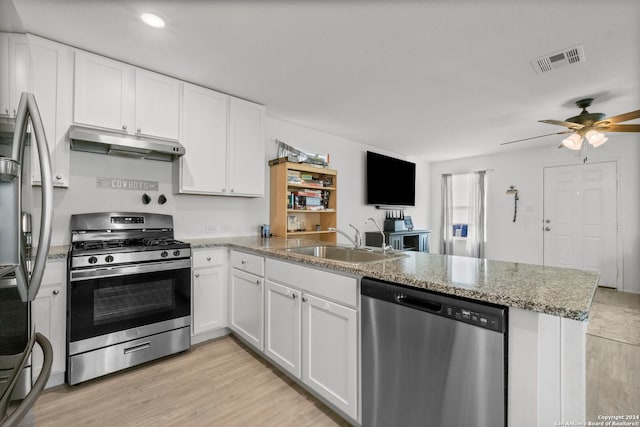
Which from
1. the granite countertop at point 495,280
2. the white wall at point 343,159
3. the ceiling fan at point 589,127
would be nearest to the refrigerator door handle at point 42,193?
the granite countertop at point 495,280

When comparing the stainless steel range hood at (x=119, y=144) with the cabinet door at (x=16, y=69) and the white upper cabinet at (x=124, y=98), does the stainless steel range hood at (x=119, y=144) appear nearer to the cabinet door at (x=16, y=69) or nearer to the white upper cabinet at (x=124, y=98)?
the white upper cabinet at (x=124, y=98)

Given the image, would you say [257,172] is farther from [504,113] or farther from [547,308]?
[504,113]

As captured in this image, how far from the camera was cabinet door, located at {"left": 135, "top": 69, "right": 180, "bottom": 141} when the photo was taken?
2410 millimetres

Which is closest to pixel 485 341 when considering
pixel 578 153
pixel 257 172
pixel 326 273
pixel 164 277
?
pixel 326 273

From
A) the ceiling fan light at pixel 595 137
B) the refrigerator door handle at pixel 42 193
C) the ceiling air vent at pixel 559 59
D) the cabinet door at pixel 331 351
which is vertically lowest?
the cabinet door at pixel 331 351

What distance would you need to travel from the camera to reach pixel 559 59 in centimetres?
224

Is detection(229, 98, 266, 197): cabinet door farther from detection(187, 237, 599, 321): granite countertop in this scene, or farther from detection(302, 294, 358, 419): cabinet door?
detection(302, 294, 358, 419): cabinet door

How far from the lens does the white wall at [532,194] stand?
4.39 meters

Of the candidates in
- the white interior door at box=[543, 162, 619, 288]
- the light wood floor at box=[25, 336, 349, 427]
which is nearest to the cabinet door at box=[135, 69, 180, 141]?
the light wood floor at box=[25, 336, 349, 427]

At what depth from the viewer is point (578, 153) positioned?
4797mm

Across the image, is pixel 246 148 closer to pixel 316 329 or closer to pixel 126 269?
pixel 126 269

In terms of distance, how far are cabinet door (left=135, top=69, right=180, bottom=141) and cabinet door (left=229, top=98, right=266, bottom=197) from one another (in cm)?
54

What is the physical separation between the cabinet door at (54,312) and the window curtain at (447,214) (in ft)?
20.9

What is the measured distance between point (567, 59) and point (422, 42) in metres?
1.22
